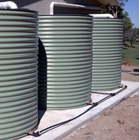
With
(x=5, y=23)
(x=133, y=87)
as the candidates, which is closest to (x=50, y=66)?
(x=5, y=23)

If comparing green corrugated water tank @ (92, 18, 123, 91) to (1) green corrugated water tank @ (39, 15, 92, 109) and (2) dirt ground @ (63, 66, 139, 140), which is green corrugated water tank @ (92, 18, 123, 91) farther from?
(1) green corrugated water tank @ (39, 15, 92, 109)

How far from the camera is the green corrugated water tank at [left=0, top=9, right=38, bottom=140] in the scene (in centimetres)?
355

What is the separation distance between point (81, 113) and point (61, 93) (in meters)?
0.61

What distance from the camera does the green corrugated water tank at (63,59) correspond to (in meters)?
5.15

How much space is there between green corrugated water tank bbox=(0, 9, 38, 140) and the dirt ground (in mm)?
947

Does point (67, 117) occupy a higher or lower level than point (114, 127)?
higher

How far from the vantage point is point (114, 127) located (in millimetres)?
4898

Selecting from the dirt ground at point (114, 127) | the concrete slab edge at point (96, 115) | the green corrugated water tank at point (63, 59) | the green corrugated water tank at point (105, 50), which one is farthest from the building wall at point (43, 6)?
the dirt ground at point (114, 127)

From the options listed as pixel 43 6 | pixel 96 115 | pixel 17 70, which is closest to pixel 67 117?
pixel 96 115

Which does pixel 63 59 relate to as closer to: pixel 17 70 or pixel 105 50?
pixel 17 70

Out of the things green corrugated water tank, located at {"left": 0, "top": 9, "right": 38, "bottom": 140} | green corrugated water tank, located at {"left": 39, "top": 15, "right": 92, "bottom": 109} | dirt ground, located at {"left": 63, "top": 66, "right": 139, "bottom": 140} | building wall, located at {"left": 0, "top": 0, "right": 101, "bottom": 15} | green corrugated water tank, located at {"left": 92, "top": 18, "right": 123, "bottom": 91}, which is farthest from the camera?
building wall, located at {"left": 0, "top": 0, "right": 101, "bottom": 15}

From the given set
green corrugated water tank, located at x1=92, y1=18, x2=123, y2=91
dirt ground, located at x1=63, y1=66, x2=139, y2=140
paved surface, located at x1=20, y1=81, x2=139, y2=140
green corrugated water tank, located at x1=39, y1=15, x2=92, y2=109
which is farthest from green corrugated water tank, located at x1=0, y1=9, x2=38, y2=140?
green corrugated water tank, located at x1=92, y1=18, x2=123, y2=91

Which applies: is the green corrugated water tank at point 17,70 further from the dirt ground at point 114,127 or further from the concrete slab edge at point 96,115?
the dirt ground at point 114,127

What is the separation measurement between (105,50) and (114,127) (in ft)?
8.70
